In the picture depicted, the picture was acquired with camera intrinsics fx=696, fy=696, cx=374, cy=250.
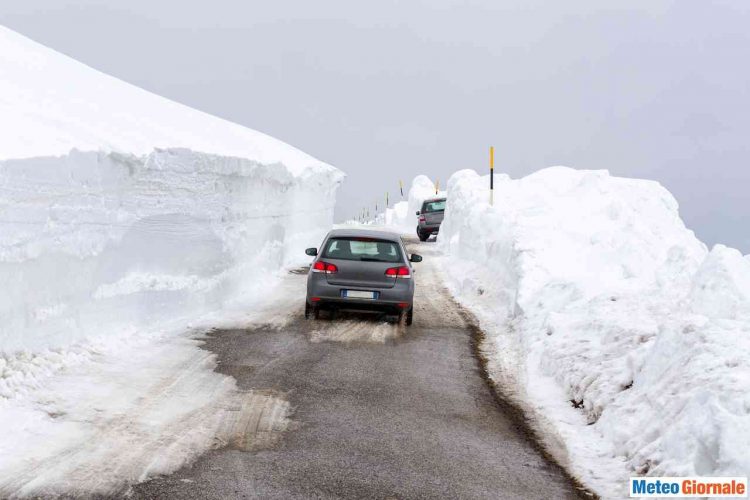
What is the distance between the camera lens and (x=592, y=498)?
16.0ft

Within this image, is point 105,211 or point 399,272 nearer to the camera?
point 105,211

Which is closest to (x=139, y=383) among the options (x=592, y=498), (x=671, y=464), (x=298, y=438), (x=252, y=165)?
(x=298, y=438)

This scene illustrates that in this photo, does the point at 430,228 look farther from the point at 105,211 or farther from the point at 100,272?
the point at 100,272

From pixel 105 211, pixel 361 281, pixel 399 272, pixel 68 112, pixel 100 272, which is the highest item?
pixel 68 112

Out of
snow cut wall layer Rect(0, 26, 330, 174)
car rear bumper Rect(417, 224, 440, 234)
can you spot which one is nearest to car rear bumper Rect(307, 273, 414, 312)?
snow cut wall layer Rect(0, 26, 330, 174)

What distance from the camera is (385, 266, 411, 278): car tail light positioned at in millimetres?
10984

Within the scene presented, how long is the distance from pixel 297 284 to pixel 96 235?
7.88m

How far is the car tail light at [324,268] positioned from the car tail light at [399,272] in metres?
0.82

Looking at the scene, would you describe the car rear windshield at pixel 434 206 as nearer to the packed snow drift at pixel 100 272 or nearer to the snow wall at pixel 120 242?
the snow wall at pixel 120 242

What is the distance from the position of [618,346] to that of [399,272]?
423cm

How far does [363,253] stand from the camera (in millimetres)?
11289

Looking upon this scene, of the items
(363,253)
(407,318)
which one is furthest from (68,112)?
(407,318)

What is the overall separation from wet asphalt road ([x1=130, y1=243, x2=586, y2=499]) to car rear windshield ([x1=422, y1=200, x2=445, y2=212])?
22.0 m

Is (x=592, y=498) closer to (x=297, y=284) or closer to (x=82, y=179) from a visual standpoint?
(x=82, y=179)
